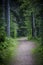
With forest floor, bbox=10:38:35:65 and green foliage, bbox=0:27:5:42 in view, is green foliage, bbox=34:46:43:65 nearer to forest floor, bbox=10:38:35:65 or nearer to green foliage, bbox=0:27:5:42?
forest floor, bbox=10:38:35:65

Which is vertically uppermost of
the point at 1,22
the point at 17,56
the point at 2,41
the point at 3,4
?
the point at 3,4

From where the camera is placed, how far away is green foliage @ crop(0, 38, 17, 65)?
449cm

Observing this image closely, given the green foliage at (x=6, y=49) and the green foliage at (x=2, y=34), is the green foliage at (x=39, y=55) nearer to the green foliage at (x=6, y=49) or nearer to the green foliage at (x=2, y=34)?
the green foliage at (x=6, y=49)

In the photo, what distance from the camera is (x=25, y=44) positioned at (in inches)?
204

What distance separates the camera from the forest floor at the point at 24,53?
446 cm

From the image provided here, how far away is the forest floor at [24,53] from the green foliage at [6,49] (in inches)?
5.2

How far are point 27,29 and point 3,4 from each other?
94cm

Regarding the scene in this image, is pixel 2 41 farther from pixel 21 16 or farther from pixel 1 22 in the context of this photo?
pixel 21 16

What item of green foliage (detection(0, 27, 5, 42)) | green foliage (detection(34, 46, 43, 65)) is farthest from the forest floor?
green foliage (detection(0, 27, 5, 42))

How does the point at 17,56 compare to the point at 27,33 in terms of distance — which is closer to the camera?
the point at 17,56

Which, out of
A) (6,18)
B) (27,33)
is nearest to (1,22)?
(6,18)

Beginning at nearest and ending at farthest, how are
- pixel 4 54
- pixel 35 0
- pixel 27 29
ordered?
1. pixel 4 54
2. pixel 35 0
3. pixel 27 29

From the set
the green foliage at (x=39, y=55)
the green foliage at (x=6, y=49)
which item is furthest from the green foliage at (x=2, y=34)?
the green foliage at (x=39, y=55)

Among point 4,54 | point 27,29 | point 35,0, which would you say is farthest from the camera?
point 27,29
